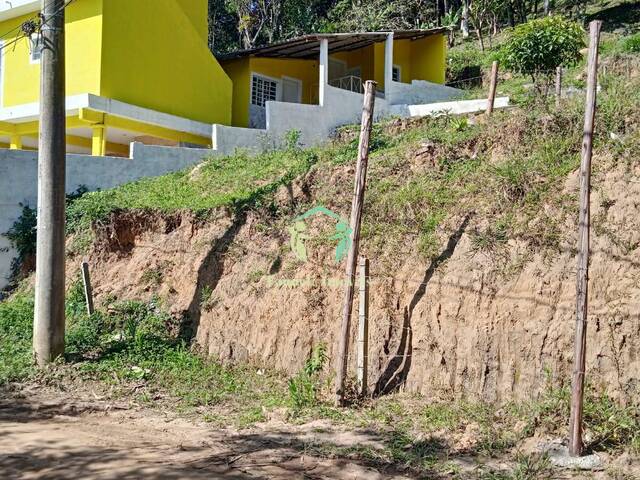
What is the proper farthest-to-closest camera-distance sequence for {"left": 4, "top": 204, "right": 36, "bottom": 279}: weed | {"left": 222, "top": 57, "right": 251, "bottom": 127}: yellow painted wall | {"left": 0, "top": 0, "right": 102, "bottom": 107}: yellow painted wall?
{"left": 222, "top": 57, "right": 251, "bottom": 127}: yellow painted wall, {"left": 0, "top": 0, "right": 102, "bottom": 107}: yellow painted wall, {"left": 4, "top": 204, "right": 36, "bottom": 279}: weed

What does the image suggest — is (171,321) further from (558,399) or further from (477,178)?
(558,399)

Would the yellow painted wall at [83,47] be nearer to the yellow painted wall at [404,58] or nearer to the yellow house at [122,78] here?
the yellow house at [122,78]

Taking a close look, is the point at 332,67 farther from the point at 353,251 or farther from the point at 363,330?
the point at 363,330

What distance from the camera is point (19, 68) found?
620 inches

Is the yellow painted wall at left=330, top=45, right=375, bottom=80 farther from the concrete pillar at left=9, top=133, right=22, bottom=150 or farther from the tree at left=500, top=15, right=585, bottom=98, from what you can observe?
the concrete pillar at left=9, top=133, right=22, bottom=150

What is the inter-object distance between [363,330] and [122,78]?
10.9 meters

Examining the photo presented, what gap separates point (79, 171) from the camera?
12.7 metres

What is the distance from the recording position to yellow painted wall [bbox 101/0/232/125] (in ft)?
47.4

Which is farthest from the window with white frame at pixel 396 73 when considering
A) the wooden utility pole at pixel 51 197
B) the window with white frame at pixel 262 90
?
the wooden utility pole at pixel 51 197

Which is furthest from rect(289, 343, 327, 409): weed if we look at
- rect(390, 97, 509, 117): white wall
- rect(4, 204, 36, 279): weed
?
rect(4, 204, 36, 279): weed

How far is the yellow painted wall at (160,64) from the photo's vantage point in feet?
47.4

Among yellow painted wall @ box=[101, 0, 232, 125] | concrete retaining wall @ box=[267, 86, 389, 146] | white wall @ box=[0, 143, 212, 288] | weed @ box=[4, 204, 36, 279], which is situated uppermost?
yellow painted wall @ box=[101, 0, 232, 125]

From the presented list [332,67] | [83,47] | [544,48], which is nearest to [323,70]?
[332,67]

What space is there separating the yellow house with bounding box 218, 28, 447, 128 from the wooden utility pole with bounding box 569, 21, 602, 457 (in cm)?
1237
